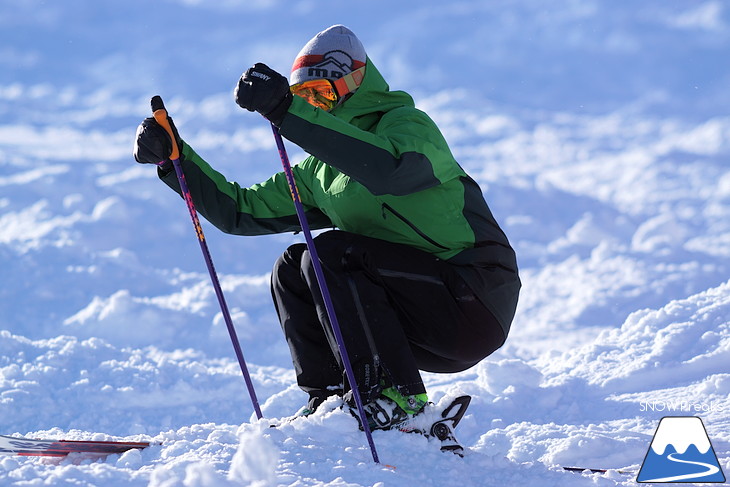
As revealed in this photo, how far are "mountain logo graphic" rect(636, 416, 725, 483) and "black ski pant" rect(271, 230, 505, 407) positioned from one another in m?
0.75

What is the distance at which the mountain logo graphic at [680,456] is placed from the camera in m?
3.01

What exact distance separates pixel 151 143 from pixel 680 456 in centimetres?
240

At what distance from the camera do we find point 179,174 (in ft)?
11.7

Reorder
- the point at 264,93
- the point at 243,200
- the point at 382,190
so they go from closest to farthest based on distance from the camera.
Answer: the point at 264,93 < the point at 382,190 < the point at 243,200

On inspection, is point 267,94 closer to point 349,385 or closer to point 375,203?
point 375,203

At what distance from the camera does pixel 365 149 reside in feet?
9.84

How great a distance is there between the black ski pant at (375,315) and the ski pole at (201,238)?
21 cm

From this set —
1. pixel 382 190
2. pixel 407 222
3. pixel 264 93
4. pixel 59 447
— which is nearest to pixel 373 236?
pixel 407 222

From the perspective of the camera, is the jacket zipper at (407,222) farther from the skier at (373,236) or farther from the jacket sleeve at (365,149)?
the jacket sleeve at (365,149)

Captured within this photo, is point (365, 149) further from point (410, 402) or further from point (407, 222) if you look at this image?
point (410, 402)

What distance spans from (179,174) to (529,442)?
2.80m

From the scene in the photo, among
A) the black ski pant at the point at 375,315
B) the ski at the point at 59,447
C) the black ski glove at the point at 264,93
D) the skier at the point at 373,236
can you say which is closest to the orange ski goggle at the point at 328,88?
the skier at the point at 373,236

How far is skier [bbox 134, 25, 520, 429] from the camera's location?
3.03 m

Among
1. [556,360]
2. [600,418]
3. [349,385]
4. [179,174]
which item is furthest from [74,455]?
[556,360]
